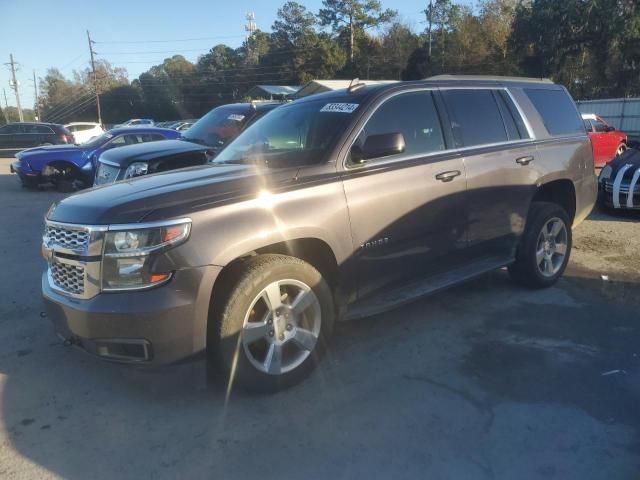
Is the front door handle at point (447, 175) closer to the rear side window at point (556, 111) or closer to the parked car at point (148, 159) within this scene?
the rear side window at point (556, 111)

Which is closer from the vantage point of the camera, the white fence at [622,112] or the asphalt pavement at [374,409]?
the asphalt pavement at [374,409]

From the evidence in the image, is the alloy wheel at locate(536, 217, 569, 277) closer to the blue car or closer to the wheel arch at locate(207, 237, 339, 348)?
the wheel arch at locate(207, 237, 339, 348)

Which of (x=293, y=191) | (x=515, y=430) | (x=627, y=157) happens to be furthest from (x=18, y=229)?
(x=627, y=157)

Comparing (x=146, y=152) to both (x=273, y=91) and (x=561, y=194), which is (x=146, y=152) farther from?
(x=273, y=91)

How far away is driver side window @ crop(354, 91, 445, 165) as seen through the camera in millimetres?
3867

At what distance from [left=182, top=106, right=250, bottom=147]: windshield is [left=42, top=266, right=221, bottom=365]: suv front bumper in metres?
6.05

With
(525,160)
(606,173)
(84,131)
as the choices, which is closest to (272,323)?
(525,160)

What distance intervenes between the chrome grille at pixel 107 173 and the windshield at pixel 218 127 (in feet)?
5.92

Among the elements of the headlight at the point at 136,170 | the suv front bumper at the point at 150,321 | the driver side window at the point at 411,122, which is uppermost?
the driver side window at the point at 411,122

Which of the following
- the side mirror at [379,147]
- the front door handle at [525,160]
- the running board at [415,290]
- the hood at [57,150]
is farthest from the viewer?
the hood at [57,150]

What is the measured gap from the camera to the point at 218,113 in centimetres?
947

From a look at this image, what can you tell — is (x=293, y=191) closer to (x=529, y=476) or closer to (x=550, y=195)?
(x=529, y=476)

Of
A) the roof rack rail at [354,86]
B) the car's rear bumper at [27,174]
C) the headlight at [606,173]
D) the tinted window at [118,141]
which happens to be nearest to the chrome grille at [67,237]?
the roof rack rail at [354,86]

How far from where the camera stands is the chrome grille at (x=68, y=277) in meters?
2.99
